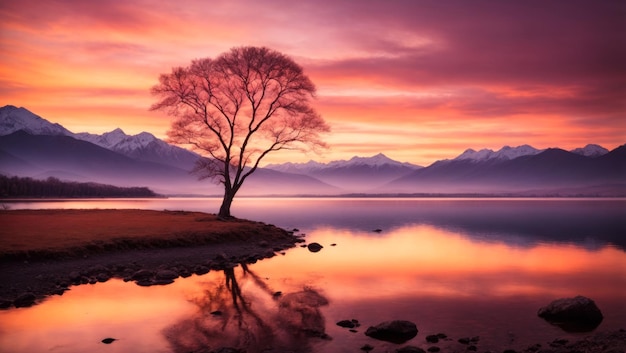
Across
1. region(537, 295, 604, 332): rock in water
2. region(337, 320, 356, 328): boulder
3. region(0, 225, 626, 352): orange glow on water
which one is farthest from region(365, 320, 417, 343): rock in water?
region(537, 295, 604, 332): rock in water

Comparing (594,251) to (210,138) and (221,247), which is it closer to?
(221,247)

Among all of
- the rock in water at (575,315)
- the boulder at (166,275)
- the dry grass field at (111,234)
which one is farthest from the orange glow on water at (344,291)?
the dry grass field at (111,234)

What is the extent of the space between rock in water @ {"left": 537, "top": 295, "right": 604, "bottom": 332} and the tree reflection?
35.1 ft

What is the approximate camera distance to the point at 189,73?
57094 millimetres

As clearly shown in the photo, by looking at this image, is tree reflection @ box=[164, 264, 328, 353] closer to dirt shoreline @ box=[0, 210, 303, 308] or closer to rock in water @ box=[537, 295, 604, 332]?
dirt shoreline @ box=[0, 210, 303, 308]

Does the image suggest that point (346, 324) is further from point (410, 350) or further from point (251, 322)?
point (410, 350)

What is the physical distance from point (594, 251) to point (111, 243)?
4753cm

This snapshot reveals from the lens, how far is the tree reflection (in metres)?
18.0

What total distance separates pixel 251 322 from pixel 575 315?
573 inches

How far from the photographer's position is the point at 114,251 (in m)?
36.9

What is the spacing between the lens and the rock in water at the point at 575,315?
21.2m

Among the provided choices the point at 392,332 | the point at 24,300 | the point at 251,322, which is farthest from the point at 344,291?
the point at 24,300

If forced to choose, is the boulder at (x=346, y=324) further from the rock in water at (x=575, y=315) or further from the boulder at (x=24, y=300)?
the boulder at (x=24, y=300)

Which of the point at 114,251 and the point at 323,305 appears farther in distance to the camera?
the point at 114,251
